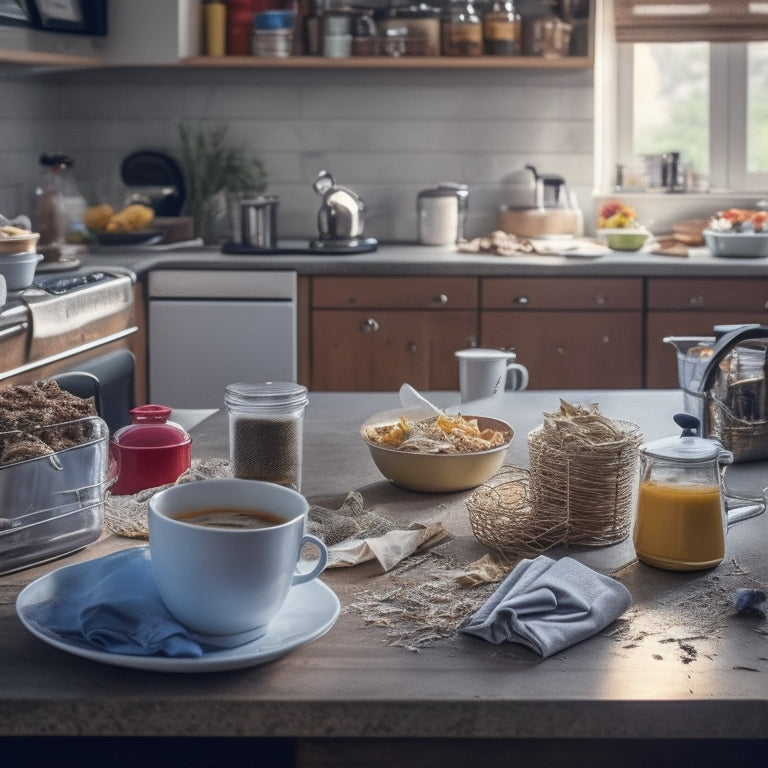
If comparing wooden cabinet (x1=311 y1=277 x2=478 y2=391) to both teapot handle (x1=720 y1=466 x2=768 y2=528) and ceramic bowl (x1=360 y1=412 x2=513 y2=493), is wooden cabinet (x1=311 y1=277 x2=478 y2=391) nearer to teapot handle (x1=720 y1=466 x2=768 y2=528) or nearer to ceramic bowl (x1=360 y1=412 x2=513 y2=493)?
ceramic bowl (x1=360 y1=412 x2=513 y2=493)

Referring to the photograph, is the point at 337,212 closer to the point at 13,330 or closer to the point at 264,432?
the point at 13,330

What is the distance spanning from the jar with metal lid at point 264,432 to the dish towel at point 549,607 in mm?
395

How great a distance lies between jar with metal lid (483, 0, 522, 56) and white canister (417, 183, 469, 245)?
532 mm

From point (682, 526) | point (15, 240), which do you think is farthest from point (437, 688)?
point (15, 240)

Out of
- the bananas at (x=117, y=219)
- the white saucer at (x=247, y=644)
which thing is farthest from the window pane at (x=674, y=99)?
the white saucer at (x=247, y=644)

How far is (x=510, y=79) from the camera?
4.74 m

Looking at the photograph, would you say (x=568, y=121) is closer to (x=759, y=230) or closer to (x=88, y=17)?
(x=759, y=230)

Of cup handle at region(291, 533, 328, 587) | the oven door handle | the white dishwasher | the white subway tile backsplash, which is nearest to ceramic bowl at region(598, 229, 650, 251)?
the white subway tile backsplash

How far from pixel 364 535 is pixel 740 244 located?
3082 millimetres

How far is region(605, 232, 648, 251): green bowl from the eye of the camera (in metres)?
4.27

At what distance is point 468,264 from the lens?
401 cm

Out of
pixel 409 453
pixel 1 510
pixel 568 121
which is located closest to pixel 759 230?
pixel 568 121

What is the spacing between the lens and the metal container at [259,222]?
4.24m

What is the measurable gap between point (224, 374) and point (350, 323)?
47 cm
